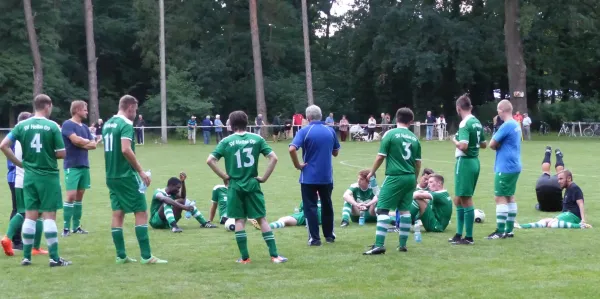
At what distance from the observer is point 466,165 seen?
36.5ft

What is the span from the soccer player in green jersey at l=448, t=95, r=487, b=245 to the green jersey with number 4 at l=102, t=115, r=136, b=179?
428cm

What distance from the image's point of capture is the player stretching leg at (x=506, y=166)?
11.5 m

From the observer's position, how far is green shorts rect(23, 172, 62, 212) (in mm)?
9773

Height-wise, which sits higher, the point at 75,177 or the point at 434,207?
the point at 75,177

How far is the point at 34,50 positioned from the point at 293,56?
20505mm

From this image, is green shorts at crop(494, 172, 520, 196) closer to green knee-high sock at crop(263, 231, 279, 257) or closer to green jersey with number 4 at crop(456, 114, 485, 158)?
green jersey with number 4 at crop(456, 114, 485, 158)

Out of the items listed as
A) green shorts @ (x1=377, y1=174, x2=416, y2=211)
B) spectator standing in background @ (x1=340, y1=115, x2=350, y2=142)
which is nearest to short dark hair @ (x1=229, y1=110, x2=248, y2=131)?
green shorts @ (x1=377, y1=174, x2=416, y2=211)

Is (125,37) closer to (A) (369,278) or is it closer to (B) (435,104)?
(B) (435,104)

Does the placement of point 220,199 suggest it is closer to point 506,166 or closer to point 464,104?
point 464,104

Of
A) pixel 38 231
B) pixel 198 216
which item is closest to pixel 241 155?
pixel 38 231

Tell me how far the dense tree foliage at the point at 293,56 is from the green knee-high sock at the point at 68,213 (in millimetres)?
42747

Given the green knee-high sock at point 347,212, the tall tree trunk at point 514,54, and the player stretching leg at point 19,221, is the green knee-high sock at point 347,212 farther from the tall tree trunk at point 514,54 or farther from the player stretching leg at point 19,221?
the tall tree trunk at point 514,54

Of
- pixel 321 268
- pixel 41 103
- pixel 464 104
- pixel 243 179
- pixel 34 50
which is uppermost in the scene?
pixel 34 50

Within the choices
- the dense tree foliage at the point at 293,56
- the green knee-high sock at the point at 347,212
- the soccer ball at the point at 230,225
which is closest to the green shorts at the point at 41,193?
the soccer ball at the point at 230,225
